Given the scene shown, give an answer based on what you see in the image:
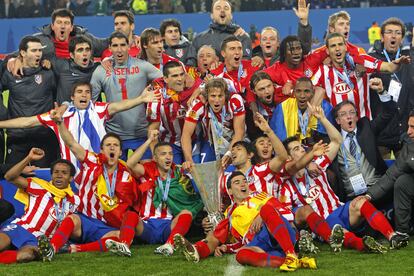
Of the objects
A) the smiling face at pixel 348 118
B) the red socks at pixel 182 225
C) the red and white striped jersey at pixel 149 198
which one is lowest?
the red socks at pixel 182 225

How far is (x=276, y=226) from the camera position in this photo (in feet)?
25.3

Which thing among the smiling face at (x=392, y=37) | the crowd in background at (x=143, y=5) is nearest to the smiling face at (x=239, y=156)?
the smiling face at (x=392, y=37)

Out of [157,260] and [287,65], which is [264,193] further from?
[287,65]

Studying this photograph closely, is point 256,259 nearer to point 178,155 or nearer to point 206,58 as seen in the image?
point 178,155

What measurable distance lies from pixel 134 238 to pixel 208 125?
128 cm

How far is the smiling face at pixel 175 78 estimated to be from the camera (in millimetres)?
9633

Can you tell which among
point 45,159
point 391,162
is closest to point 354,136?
point 391,162

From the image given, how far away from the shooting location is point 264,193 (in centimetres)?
843

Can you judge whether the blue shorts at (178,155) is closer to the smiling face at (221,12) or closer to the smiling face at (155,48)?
the smiling face at (155,48)

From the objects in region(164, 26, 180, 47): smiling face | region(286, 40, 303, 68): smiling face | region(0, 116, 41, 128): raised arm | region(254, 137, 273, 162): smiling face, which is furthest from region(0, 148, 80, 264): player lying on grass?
region(164, 26, 180, 47): smiling face

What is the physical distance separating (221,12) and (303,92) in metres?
2.18

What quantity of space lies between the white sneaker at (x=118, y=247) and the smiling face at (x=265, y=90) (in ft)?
6.91

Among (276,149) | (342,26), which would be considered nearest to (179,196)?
(276,149)

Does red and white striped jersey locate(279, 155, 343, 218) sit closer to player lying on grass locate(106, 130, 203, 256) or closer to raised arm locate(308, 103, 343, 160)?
raised arm locate(308, 103, 343, 160)
